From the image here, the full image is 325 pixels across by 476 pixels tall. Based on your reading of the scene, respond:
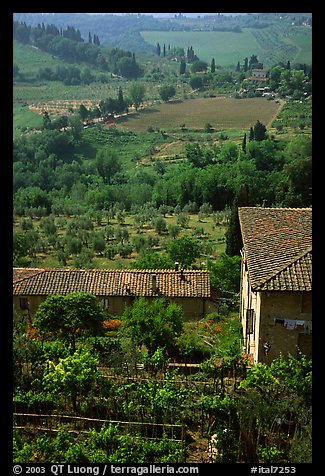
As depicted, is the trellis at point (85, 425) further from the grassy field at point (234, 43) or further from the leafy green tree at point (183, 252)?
the grassy field at point (234, 43)

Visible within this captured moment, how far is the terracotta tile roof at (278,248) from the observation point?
9.73 m

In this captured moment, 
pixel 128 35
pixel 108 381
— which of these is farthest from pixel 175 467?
pixel 128 35

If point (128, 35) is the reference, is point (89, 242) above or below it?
below

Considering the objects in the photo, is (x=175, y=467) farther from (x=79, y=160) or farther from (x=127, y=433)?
(x=79, y=160)

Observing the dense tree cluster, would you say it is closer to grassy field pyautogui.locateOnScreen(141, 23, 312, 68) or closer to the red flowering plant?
grassy field pyautogui.locateOnScreen(141, 23, 312, 68)

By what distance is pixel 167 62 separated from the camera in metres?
90.0

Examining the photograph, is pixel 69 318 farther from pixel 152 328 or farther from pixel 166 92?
pixel 166 92

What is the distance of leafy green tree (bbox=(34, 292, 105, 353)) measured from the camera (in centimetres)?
1157

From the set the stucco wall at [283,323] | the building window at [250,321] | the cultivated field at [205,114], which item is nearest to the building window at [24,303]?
the building window at [250,321]

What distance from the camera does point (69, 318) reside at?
11.6 metres

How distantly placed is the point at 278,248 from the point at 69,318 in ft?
15.1

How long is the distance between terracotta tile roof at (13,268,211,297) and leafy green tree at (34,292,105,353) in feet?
16.9

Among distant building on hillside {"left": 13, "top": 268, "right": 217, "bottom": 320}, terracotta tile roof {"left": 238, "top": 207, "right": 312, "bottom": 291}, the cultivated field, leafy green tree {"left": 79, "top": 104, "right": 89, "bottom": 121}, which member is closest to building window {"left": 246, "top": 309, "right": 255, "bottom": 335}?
terracotta tile roof {"left": 238, "top": 207, "right": 312, "bottom": 291}

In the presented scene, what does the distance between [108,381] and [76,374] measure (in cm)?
59
